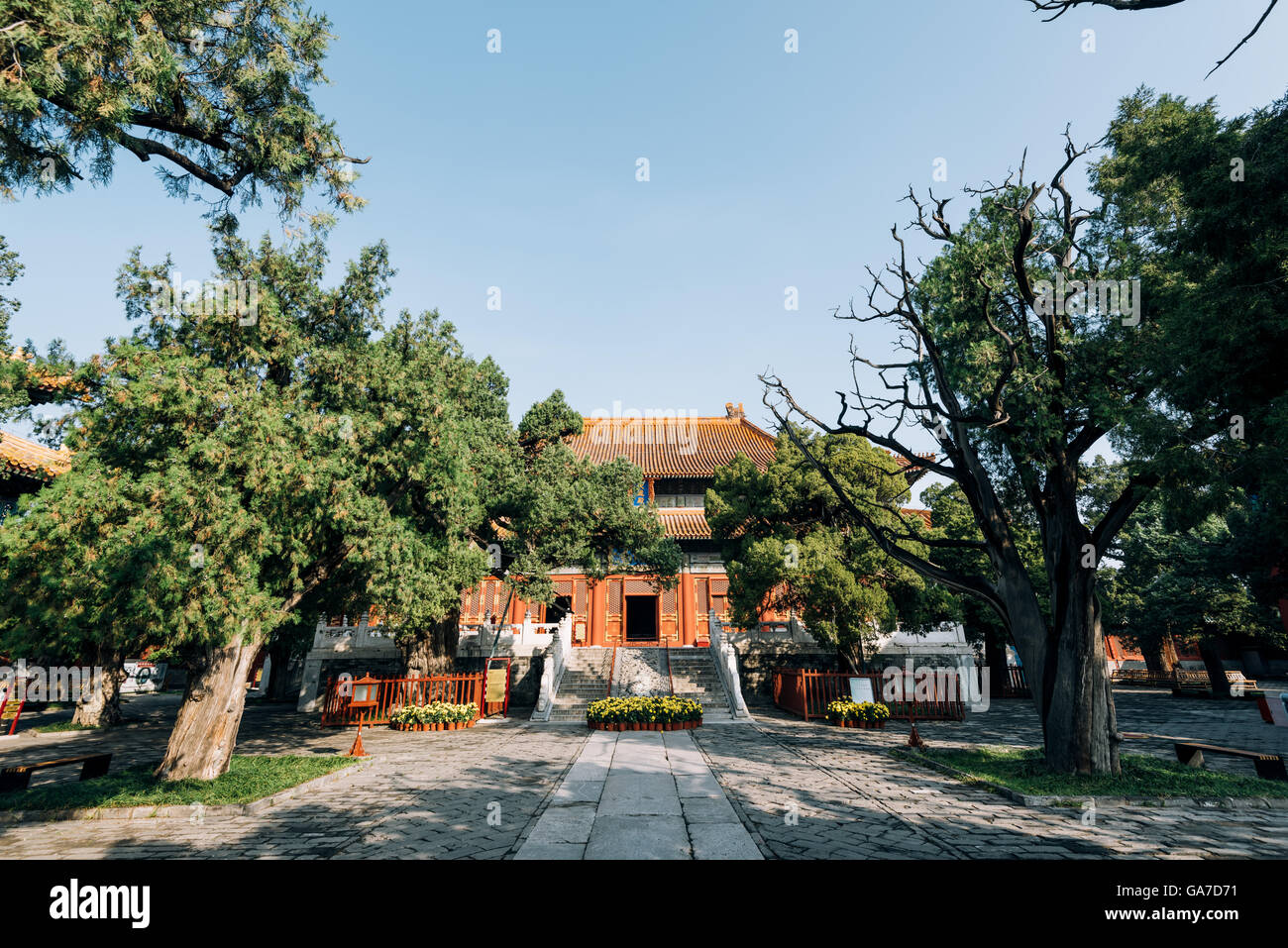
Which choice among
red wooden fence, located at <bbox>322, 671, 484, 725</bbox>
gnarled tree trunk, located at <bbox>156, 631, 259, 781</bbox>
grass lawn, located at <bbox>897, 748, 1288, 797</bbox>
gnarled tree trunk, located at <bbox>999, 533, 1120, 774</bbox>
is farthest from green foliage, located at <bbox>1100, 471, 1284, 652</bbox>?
gnarled tree trunk, located at <bbox>156, 631, 259, 781</bbox>

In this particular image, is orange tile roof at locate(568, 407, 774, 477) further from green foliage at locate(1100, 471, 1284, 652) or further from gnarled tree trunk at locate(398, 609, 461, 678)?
green foliage at locate(1100, 471, 1284, 652)

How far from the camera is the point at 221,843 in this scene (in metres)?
5.28

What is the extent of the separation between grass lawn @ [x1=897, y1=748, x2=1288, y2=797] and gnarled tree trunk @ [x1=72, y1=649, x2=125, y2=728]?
62.3 ft

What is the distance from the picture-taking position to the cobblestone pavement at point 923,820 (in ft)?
16.2

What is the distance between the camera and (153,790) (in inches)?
270

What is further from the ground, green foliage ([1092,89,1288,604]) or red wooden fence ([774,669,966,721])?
green foliage ([1092,89,1288,604])

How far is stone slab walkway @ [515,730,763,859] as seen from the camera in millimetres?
4840

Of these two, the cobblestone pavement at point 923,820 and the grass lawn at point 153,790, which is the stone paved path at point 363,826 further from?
the cobblestone pavement at point 923,820

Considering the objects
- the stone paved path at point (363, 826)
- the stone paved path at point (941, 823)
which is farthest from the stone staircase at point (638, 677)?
the stone paved path at point (941, 823)

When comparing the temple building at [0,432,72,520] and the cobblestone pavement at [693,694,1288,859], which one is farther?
the temple building at [0,432,72,520]

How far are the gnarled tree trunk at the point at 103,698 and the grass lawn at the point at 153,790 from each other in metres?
9.15

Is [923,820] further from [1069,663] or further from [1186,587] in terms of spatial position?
[1186,587]

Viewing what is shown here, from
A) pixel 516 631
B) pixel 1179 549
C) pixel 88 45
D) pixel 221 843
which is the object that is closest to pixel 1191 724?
pixel 1179 549

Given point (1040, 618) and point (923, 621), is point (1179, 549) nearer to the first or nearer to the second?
point (923, 621)
